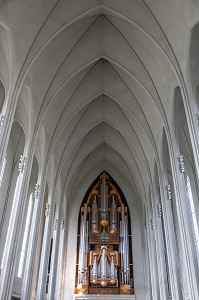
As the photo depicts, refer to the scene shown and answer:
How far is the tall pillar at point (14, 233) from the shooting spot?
30.6 feet

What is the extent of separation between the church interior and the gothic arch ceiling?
0.18 ft

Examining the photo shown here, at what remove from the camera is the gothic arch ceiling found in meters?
11.0

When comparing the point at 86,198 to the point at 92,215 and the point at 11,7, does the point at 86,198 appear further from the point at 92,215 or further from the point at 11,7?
the point at 11,7

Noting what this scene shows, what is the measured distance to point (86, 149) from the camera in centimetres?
2038

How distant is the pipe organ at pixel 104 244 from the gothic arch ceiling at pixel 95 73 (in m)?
2.72

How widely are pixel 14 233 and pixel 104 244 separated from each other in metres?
10.4

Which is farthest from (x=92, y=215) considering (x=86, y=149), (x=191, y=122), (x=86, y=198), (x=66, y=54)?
(x=191, y=122)

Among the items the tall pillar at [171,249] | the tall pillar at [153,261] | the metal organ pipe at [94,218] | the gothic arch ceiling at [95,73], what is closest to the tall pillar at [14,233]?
the gothic arch ceiling at [95,73]

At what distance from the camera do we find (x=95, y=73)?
16.0m

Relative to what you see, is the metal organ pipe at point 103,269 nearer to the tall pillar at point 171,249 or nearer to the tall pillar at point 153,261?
the tall pillar at point 153,261

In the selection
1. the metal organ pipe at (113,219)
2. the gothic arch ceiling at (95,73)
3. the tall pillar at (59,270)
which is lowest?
the tall pillar at (59,270)

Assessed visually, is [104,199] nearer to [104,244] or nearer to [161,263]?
[104,244]

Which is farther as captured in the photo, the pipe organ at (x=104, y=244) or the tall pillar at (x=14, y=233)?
the pipe organ at (x=104, y=244)

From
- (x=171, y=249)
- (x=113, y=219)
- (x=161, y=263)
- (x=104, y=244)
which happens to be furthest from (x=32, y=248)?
(x=113, y=219)
